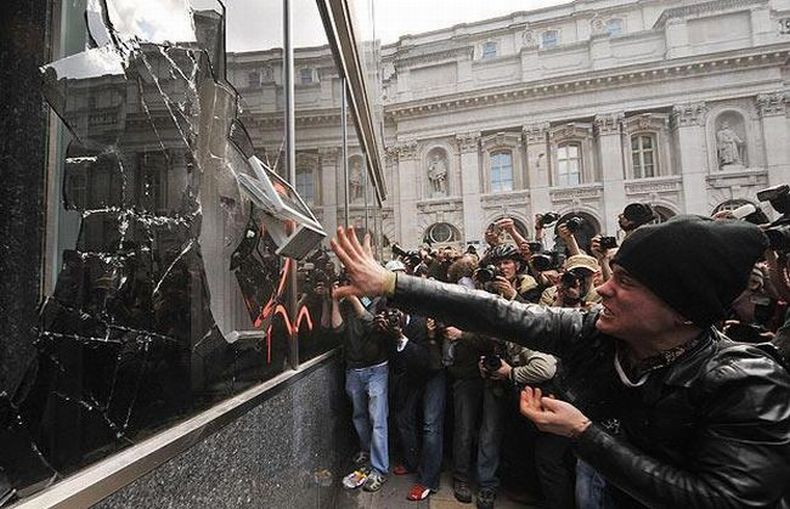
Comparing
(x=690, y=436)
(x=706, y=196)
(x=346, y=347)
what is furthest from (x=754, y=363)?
(x=706, y=196)

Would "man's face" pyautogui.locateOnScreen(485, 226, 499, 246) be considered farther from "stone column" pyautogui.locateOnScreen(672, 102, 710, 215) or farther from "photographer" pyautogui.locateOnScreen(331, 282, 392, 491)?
"stone column" pyautogui.locateOnScreen(672, 102, 710, 215)

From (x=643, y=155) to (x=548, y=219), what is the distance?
24.6 m

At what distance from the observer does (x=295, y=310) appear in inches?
93.4

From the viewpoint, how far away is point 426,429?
3.84 meters

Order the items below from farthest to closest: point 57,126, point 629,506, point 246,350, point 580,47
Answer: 1. point 580,47
2. point 246,350
3. point 629,506
4. point 57,126

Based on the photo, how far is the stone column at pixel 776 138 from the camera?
22.5m

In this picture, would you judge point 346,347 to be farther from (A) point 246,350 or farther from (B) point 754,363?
(B) point 754,363

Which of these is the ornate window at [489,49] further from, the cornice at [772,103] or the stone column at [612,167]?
the cornice at [772,103]

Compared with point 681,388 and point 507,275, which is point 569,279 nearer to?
point 507,275

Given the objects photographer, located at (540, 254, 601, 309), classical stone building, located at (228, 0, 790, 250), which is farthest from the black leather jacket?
classical stone building, located at (228, 0, 790, 250)

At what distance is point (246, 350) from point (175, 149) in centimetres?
79

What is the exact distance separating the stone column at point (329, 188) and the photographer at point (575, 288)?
1.82m

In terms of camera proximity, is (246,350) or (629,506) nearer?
(629,506)

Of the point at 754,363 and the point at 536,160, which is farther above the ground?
the point at 536,160
